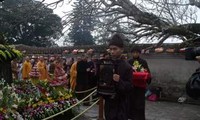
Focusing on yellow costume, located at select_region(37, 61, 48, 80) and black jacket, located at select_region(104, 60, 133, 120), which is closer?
black jacket, located at select_region(104, 60, 133, 120)

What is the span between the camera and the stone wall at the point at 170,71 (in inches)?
579

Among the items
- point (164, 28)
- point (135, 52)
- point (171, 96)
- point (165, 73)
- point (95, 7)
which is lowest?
point (171, 96)

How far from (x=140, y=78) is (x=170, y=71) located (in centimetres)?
839

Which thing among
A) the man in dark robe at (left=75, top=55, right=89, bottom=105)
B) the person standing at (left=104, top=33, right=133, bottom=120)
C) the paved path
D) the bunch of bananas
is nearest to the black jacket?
→ the person standing at (left=104, top=33, right=133, bottom=120)

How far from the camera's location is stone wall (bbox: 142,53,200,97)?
579 inches

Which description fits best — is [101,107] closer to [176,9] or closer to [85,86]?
[85,86]

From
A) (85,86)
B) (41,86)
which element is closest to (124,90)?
(41,86)

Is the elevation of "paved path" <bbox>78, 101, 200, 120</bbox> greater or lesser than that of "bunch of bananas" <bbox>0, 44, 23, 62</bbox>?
lesser

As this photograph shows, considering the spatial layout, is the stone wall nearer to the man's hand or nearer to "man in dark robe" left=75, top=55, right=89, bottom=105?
"man in dark robe" left=75, top=55, right=89, bottom=105

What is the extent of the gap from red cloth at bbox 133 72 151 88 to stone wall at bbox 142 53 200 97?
761cm

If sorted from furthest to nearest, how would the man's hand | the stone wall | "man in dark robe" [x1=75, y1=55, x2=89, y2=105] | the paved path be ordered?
the stone wall
"man in dark robe" [x1=75, y1=55, x2=89, y2=105]
the paved path
the man's hand

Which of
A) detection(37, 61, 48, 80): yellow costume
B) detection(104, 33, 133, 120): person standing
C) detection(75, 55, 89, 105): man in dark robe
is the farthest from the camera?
detection(37, 61, 48, 80): yellow costume

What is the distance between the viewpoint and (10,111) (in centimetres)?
571

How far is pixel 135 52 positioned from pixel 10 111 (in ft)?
10.9
